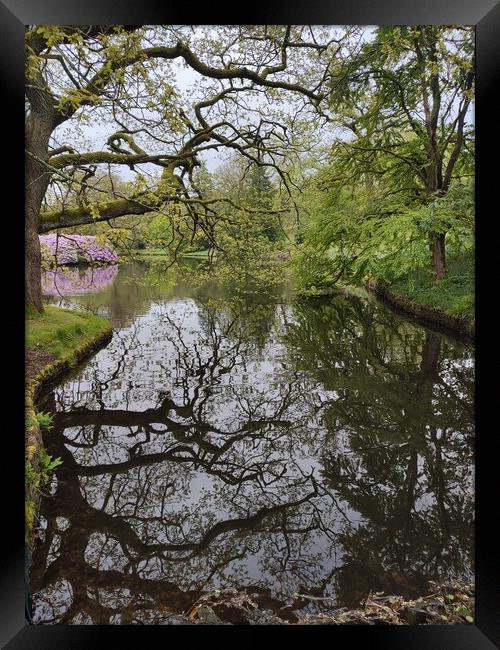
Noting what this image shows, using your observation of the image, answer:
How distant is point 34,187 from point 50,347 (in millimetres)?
1905

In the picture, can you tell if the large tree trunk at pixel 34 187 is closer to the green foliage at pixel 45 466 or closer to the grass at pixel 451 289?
the green foliage at pixel 45 466

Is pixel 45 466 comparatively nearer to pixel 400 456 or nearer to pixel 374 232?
pixel 400 456

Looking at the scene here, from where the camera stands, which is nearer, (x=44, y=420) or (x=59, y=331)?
(x=44, y=420)

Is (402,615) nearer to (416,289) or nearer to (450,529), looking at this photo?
(450,529)

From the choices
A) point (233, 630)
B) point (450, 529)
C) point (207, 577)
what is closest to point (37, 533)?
point (207, 577)

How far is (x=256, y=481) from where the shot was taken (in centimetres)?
396

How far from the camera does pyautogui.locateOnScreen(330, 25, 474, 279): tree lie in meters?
8.06

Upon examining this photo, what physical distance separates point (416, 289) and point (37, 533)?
29.4 ft

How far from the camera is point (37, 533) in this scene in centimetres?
304

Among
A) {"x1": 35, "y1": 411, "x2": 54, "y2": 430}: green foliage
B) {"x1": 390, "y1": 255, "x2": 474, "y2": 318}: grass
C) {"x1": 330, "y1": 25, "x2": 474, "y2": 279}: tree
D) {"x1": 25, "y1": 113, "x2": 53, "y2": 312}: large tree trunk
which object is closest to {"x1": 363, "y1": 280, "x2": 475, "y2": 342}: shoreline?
{"x1": 390, "y1": 255, "x2": 474, "y2": 318}: grass

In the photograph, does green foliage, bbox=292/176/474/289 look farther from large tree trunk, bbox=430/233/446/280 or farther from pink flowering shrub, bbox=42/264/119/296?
pink flowering shrub, bbox=42/264/119/296
